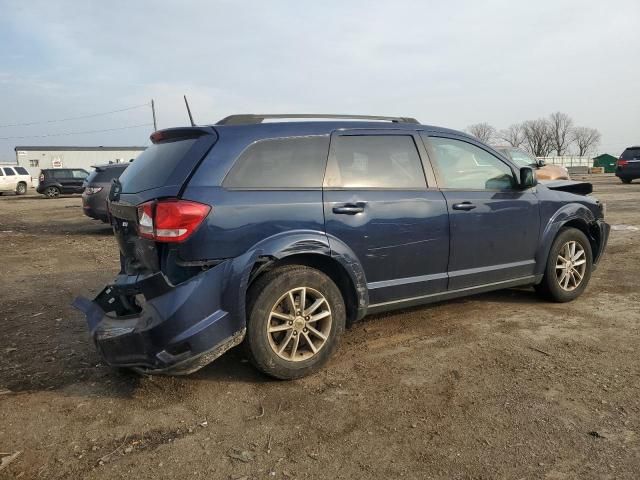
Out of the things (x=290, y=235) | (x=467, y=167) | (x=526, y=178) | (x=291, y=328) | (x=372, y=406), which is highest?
(x=467, y=167)

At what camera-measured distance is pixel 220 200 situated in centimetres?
323

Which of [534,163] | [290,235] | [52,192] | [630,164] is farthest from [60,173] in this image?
[630,164]

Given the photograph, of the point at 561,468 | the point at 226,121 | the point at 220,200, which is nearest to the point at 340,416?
the point at 561,468

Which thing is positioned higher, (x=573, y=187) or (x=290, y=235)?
(x=573, y=187)

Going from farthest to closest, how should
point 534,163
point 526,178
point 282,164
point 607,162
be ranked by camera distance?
Result: 1. point 607,162
2. point 534,163
3. point 526,178
4. point 282,164

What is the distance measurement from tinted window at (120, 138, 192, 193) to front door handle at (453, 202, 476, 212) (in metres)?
2.17

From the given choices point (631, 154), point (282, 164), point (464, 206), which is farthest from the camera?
point (631, 154)

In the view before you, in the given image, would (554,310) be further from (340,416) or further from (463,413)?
(340,416)

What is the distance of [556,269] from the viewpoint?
16.5ft

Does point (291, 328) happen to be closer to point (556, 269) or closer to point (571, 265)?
point (556, 269)

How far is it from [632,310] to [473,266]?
176 centimetres

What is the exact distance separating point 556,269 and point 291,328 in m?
3.02

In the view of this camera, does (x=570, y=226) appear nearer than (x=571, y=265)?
No

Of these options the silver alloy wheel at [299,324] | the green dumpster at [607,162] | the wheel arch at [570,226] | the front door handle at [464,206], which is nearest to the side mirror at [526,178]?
the wheel arch at [570,226]
